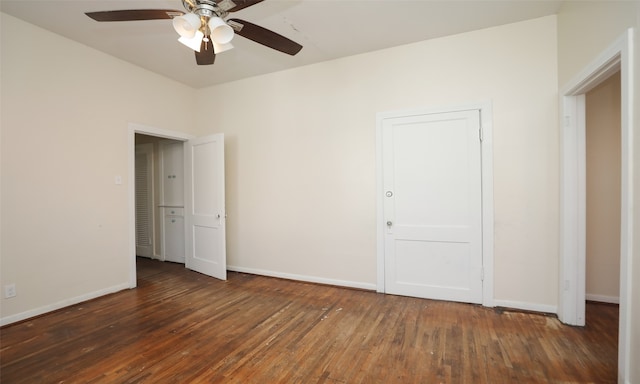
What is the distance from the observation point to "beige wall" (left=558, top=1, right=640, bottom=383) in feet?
5.06

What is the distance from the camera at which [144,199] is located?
5152mm

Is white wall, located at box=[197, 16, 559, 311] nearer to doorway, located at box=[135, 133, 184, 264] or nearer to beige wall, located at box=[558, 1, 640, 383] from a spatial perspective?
beige wall, located at box=[558, 1, 640, 383]

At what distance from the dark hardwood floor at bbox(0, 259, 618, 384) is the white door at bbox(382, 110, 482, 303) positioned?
0.25 meters

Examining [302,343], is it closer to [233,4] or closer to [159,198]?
[233,4]

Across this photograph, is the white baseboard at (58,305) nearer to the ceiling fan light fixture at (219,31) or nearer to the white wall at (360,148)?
the white wall at (360,148)

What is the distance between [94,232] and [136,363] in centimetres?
191

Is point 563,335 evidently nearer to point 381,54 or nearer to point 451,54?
point 451,54

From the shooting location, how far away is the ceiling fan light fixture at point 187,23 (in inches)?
67.6

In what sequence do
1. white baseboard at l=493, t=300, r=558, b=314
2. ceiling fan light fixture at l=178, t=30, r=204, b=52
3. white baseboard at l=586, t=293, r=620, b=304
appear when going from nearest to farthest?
ceiling fan light fixture at l=178, t=30, r=204, b=52 < white baseboard at l=493, t=300, r=558, b=314 < white baseboard at l=586, t=293, r=620, b=304

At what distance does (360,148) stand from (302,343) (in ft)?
7.10

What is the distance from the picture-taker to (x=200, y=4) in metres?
1.77

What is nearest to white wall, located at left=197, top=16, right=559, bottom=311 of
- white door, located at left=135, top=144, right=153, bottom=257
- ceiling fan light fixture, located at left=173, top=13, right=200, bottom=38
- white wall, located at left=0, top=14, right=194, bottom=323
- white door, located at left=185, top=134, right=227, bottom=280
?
white door, located at left=185, top=134, right=227, bottom=280

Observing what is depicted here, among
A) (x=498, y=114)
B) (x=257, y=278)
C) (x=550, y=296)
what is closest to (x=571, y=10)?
(x=498, y=114)

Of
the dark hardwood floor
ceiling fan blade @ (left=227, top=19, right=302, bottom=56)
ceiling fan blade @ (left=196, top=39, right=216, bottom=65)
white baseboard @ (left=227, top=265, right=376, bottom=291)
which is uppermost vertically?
ceiling fan blade @ (left=227, top=19, right=302, bottom=56)
